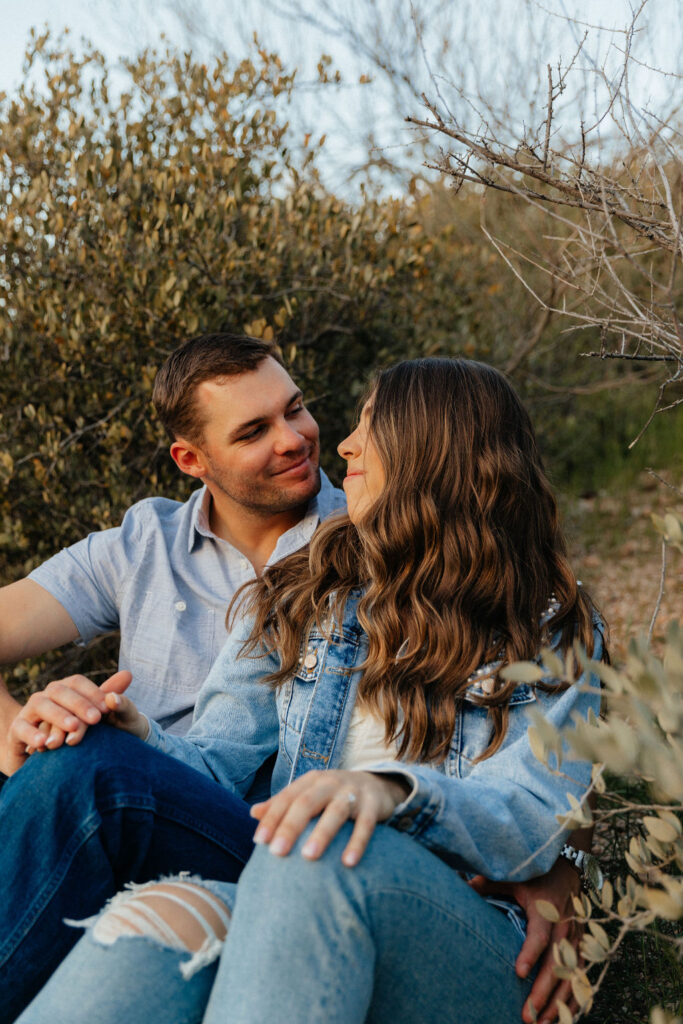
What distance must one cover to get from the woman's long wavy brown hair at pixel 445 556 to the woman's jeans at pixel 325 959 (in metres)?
0.52

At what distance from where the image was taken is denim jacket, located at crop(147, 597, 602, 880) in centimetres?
151

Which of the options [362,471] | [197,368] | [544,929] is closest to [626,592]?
[197,368]

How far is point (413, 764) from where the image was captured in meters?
1.75

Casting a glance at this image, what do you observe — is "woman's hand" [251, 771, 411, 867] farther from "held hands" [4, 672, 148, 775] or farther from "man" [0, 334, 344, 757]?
"man" [0, 334, 344, 757]

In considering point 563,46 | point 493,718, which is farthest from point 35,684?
point 563,46

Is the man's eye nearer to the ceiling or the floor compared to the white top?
nearer to the ceiling

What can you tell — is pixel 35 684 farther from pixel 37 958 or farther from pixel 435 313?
pixel 435 313

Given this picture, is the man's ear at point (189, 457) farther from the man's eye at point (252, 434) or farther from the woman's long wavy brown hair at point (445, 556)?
the woman's long wavy brown hair at point (445, 556)

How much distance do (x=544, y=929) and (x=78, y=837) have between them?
83cm

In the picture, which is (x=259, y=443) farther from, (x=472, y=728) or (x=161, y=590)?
(x=472, y=728)

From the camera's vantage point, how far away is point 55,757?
5.63 feet

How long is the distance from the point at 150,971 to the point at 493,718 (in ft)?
2.72

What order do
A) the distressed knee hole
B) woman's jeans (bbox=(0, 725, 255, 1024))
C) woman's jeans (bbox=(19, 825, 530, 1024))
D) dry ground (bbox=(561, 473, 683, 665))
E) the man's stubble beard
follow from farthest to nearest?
dry ground (bbox=(561, 473, 683, 665)) < the man's stubble beard < woman's jeans (bbox=(0, 725, 255, 1024)) < the distressed knee hole < woman's jeans (bbox=(19, 825, 530, 1024))

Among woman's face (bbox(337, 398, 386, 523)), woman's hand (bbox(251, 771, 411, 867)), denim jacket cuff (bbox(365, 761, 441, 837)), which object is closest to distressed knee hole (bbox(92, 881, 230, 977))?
woman's hand (bbox(251, 771, 411, 867))
